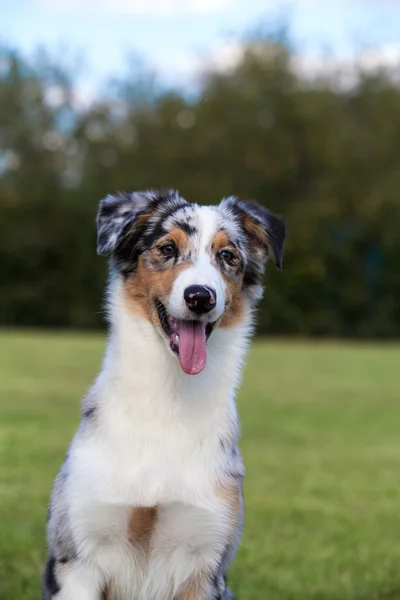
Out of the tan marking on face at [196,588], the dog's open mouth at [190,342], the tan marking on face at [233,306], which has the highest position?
the tan marking on face at [233,306]

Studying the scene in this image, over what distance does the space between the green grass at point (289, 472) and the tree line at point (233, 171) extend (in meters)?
10.9

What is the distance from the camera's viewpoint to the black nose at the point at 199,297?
4023mm

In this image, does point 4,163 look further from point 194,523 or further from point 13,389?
point 194,523

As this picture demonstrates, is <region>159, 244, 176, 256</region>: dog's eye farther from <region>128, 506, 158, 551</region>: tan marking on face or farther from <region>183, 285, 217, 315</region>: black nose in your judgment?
<region>128, 506, 158, 551</region>: tan marking on face

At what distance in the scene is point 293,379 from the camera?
66.8ft

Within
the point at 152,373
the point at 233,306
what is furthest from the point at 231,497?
the point at 233,306

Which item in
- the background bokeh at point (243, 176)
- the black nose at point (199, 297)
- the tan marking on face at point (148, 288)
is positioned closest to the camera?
the black nose at point (199, 297)

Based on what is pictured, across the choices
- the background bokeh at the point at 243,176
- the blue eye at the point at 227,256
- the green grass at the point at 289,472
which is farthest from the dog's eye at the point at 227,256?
the background bokeh at the point at 243,176

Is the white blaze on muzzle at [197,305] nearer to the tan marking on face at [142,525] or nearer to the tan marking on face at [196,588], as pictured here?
the tan marking on face at [142,525]

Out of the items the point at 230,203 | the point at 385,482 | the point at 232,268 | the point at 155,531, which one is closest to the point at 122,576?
the point at 155,531

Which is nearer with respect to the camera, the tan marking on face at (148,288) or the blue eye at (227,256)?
the tan marking on face at (148,288)

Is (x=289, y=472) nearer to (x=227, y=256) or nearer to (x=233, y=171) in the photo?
(x=227, y=256)

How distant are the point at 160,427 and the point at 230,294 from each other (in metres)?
0.71

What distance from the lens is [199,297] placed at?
13.2 feet
